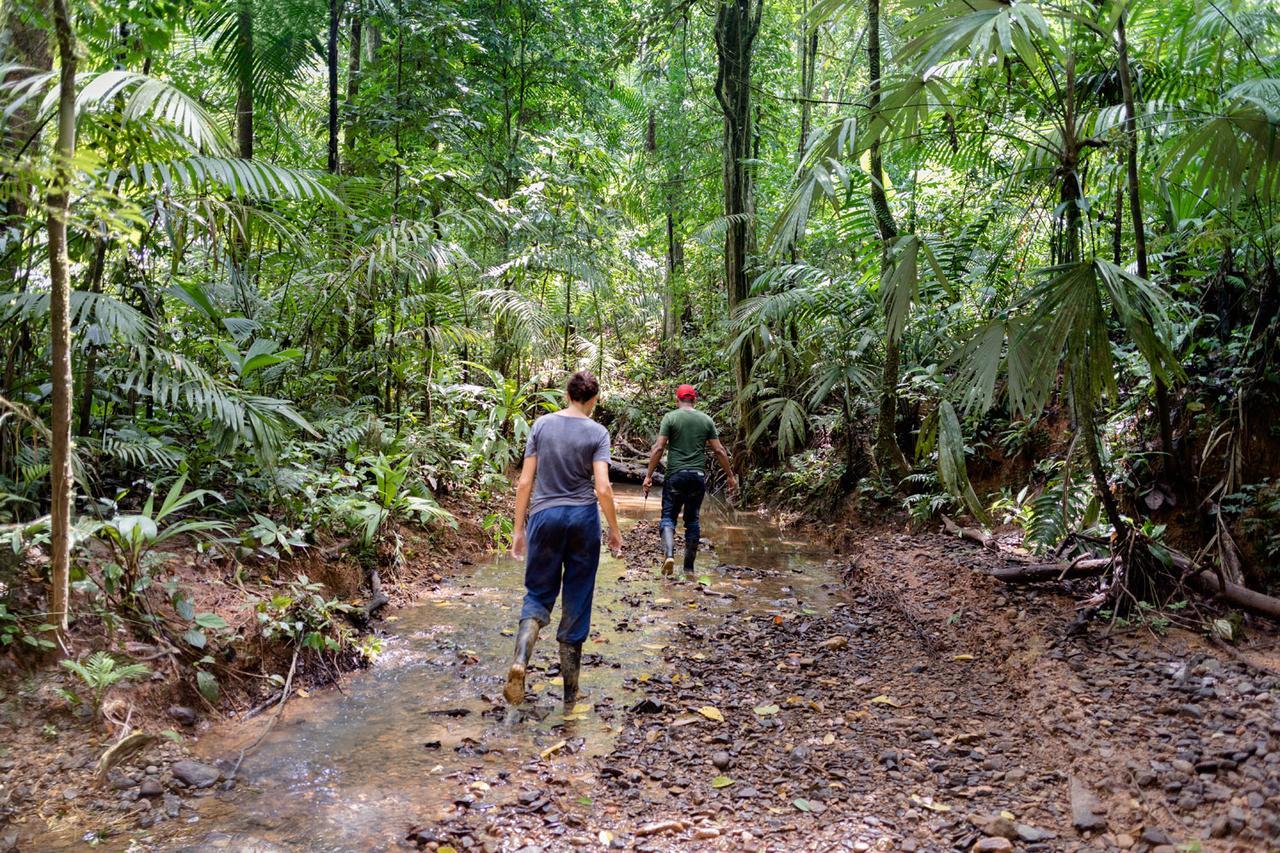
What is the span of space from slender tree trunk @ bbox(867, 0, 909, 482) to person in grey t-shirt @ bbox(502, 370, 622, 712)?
4403 millimetres

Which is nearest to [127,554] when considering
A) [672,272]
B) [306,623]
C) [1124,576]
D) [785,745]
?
[306,623]

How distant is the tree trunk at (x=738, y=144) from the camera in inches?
522

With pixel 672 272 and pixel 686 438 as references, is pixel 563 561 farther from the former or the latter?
pixel 672 272

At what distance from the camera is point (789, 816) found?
3.53 metres

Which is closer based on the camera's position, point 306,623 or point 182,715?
point 182,715

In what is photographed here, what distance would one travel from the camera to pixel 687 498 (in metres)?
8.84

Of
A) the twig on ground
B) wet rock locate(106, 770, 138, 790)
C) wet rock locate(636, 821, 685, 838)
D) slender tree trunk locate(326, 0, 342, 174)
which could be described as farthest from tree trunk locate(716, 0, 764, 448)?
wet rock locate(106, 770, 138, 790)

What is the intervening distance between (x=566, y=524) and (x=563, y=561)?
262mm

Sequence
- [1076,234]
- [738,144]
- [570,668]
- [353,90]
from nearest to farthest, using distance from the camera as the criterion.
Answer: [570,668], [1076,234], [353,90], [738,144]

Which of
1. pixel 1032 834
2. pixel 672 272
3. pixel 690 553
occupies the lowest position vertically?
pixel 690 553

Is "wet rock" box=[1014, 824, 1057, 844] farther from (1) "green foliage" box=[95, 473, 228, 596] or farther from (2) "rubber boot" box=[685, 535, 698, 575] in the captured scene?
(2) "rubber boot" box=[685, 535, 698, 575]

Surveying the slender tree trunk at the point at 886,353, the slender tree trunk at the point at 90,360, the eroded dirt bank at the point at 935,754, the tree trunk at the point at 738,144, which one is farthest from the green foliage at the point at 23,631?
the tree trunk at the point at 738,144

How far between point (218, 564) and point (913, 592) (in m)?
5.50

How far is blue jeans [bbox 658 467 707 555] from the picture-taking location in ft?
28.7
